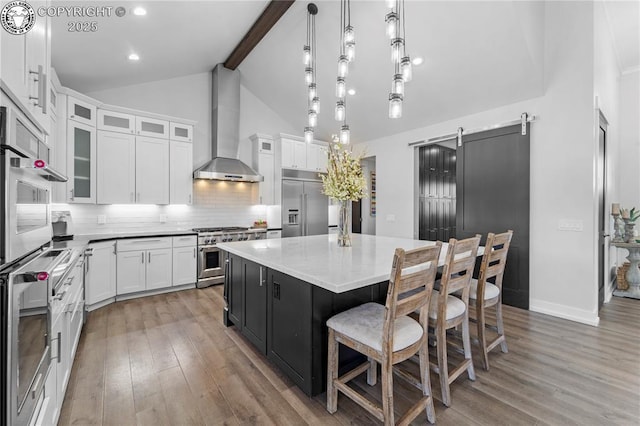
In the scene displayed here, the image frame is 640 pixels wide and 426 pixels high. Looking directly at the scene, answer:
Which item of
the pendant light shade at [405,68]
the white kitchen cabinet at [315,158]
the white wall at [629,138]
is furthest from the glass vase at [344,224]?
the white wall at [629,138]

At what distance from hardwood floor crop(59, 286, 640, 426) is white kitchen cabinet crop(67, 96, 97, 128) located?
256 cm

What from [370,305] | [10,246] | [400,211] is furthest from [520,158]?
[10,246]

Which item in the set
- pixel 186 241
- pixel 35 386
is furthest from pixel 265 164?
pixel 35 386

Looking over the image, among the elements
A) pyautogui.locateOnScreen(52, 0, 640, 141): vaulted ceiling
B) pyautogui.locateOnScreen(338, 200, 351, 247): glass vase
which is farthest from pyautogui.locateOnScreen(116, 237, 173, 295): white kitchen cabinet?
pyautogui.locateOnScreen(338, 200, 351, 247): glass vase

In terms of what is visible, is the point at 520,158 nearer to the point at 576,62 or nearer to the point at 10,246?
the point at 576,62

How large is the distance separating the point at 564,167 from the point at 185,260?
5350 millimetres

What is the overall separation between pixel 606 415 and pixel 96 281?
16.5 ft

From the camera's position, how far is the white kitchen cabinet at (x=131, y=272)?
3.95 meters

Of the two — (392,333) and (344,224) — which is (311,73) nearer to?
(344,224)

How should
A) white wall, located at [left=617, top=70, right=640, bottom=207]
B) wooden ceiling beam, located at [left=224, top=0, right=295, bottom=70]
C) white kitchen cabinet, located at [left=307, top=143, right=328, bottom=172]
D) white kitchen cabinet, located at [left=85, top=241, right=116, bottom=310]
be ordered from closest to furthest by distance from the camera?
1. wooden ceiling beam, located at [left=224, top=0, right=295, bottom=70]
2. white kitchen cabinet, located at [left=85, top=241, right=116, bottom=310]
3. white wall, located at [left=617, top=70, right=640, bottom=207]
4. white kitchen cabinet, located at [left=307, top=143, right=328, bottom=172]

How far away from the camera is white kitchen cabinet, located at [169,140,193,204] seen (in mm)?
4609

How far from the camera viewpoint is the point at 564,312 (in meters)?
3.45

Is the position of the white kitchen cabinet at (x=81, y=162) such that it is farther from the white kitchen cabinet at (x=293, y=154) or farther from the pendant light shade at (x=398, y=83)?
the pendant light shade at (x=398, y=83)

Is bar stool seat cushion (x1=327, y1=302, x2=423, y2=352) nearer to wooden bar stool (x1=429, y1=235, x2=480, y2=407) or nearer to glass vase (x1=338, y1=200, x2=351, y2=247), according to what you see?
wooden bar stool (x1=429, y1=235, x2=480, y2=407)
